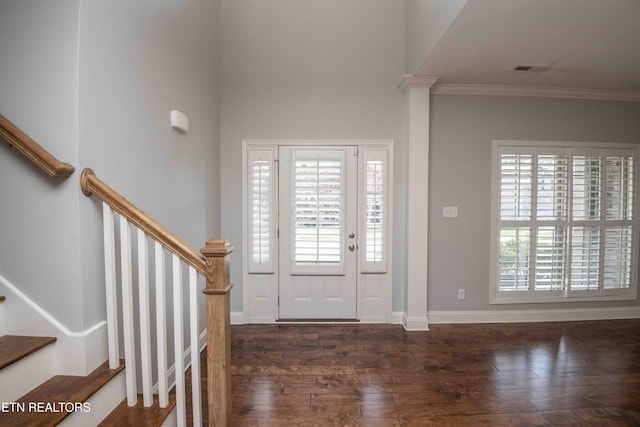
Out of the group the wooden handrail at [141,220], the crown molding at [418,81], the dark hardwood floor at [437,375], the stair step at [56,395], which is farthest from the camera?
the crown molding at [418,81]

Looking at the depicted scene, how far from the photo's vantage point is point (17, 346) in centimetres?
123

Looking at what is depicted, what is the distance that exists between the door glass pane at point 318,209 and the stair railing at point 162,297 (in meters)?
1.98

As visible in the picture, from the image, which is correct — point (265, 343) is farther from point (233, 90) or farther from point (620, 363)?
point (620, 363)

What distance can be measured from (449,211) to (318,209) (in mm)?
1555

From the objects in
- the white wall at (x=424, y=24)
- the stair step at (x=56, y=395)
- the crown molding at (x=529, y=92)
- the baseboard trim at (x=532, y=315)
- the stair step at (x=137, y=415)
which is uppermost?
the white wall at (x=424, y=24)

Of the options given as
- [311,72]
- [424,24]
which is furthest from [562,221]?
[311,72]

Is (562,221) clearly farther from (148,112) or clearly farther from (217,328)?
(148,112)

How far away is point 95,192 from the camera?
134 centimetres

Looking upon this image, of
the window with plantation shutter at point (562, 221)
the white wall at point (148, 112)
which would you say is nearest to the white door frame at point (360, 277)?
the white wall at point (148, 112)

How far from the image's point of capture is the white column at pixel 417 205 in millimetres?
3152

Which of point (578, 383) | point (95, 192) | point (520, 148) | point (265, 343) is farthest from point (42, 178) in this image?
point (520, 148)

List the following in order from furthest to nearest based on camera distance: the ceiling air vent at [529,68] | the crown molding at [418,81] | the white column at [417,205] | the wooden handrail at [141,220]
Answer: the white column at [417,205], the crown molding at [418,81], the ceiling air vent at [529,68], the wooden handrail at [141,220]

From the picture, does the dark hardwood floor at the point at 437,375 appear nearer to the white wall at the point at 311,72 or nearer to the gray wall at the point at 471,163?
the gray wall at the point at 471,163

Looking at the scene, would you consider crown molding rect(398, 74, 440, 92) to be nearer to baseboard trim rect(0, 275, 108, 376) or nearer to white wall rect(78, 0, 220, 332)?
white wall rect(78, 0, 220, 332)
